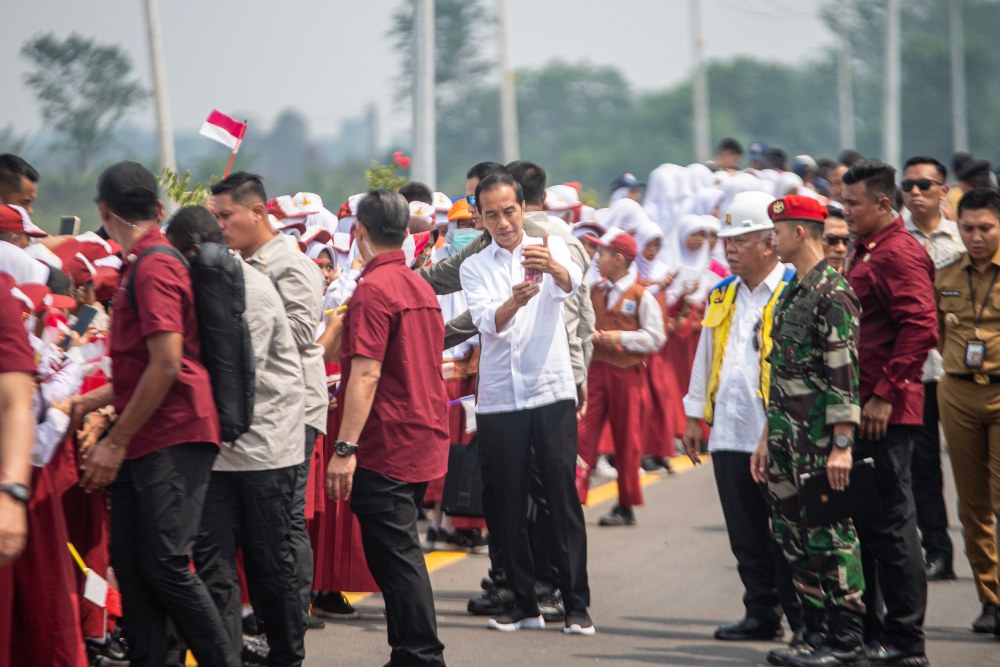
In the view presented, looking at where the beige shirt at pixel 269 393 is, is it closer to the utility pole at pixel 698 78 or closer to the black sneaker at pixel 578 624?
the black sneaker at pixel 578 624

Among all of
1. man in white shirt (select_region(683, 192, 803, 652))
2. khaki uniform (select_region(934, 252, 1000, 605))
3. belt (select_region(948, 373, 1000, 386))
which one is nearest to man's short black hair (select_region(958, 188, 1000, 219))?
khaki uniform (select_region(934, 252, 1000, 605))

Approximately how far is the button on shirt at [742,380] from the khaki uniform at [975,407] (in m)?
1.04

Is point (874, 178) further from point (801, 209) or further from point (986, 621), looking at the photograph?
point (986, 621)

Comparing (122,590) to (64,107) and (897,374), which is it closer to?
(897,374)

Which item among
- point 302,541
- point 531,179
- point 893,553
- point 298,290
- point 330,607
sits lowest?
point 330,607

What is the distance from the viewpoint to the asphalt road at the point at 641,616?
721cm

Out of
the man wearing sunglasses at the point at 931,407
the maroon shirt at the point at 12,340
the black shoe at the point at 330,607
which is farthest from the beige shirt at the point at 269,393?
the man wearing sunglasses at the point at 931,407

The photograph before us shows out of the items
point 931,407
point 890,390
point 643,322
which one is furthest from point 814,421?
point 643,322

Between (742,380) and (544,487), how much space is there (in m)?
1.15

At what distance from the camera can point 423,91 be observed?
15414 millimetres

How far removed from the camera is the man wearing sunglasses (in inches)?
347

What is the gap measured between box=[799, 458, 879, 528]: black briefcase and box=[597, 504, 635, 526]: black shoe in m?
4.09

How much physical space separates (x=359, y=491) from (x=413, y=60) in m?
9.44

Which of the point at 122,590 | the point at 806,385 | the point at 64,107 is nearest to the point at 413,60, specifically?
the point at 806,385
